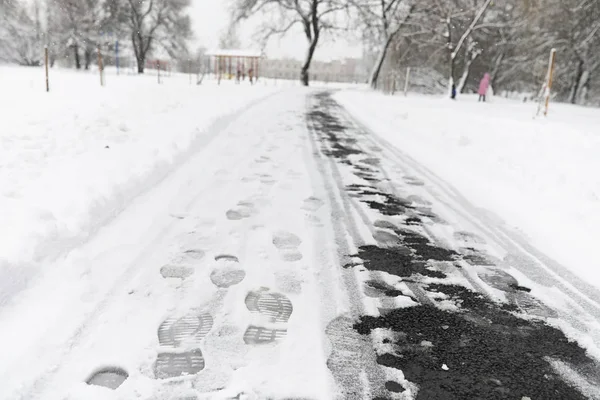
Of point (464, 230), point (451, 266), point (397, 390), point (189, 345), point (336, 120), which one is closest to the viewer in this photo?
point (397, 390)

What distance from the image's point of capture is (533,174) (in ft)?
16.9

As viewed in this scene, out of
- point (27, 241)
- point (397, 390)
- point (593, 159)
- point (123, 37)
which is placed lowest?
point (397, 390)

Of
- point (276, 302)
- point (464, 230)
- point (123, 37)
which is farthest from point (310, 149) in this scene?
point (123, 37)

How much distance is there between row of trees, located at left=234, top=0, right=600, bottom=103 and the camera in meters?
23.1

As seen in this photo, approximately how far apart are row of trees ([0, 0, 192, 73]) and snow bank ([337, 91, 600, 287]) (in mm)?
37221

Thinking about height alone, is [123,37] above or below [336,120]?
above

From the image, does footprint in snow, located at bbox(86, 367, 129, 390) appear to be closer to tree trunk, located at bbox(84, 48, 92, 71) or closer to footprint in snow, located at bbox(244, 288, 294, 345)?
footprint in snow, located at bbox(244, 288, 294, 345)

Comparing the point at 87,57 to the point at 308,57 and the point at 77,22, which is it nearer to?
the point at 77,22

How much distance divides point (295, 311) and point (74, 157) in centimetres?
403

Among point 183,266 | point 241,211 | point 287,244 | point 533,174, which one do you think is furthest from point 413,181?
point 183,266

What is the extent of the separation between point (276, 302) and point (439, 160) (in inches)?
201

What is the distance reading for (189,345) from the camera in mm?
2014

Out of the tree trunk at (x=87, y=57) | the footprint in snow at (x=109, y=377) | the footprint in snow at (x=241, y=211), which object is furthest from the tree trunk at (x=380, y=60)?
the tree trunk at (x=87, y=57)

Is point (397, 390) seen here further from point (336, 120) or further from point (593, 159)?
point (336, 120)
